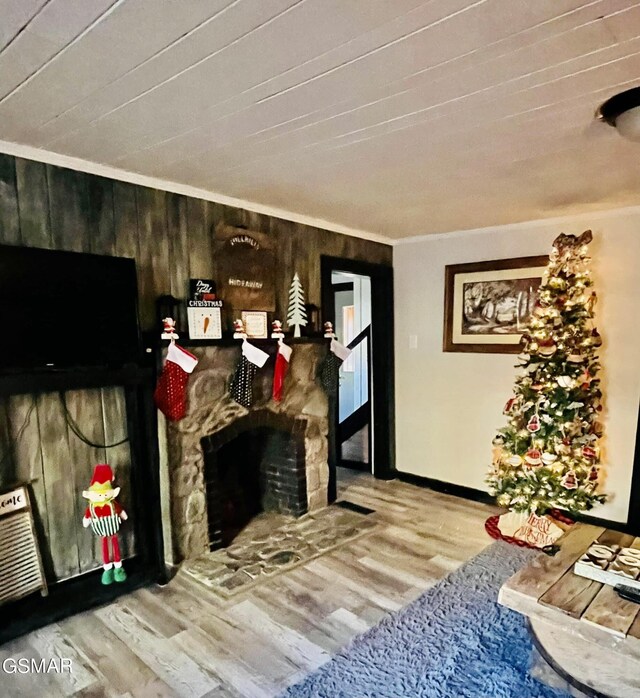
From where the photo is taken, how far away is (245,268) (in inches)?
121

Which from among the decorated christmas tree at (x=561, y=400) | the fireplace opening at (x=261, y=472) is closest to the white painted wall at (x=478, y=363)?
the decorated christmas tree at (x=561, y=400)

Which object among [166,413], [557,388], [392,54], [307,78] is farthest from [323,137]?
[557,388]

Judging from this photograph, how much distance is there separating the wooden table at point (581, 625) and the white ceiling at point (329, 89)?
5.89ft

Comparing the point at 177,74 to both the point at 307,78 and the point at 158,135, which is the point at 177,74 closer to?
the point at 307,78

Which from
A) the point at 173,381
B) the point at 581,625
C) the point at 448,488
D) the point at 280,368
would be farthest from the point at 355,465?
the point at 581,625

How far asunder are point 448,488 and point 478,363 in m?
1.14

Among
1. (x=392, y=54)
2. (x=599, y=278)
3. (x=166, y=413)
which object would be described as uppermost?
(x=392, y=54)

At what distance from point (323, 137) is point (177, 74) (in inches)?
26.9

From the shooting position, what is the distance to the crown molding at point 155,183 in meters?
2.15

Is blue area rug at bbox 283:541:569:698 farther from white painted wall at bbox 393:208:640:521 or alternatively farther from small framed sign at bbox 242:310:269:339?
small framed sign at bbox 242:310:269:339

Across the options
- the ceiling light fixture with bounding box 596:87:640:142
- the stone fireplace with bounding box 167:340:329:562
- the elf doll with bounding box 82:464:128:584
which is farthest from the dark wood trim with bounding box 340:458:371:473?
the ceiling light fixture with bounding box 596:87:640:142

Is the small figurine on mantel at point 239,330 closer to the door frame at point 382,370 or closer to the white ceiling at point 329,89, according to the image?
the white ceiling at point 329,89

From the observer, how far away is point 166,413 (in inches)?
104

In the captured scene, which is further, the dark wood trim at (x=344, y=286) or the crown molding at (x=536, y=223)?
the dark wood trim at (x=344, y=286)
